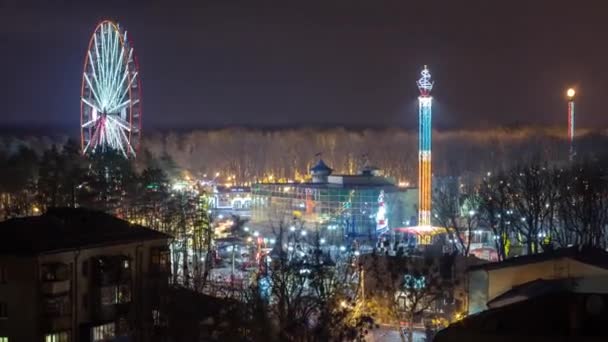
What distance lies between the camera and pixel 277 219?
29703 millimetres

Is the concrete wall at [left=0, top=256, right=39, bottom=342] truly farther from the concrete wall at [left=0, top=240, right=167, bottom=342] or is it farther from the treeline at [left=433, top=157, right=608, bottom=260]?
the treeline at [left=433, top=157, right=608, bottom=260]

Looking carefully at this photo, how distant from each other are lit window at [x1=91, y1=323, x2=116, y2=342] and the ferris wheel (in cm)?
1048

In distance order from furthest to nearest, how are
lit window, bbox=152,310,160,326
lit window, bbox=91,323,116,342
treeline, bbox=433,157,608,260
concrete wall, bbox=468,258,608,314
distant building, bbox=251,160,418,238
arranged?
distant building, bbox=251,160,418,238
treeline, bbox=433,157,608,260
lit window, bbox=91,323,116,342
lit window, bbox=152,310,160,326
concrete wall, bbox=468,258,608,314

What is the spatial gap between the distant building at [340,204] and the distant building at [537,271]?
46.9 ft

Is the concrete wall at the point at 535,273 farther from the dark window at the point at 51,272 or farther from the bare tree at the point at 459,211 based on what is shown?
the bare tree at the point at 459,211

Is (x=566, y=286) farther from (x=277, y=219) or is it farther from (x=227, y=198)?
(x=227, y=198)

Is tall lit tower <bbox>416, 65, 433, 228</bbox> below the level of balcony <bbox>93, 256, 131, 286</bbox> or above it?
above

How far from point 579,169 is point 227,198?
16.4 metres

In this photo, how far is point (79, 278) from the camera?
40.9ft

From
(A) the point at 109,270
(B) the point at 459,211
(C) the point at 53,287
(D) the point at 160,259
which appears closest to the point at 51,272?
(C) the point at 53,287

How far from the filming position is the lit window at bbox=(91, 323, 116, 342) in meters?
12.4

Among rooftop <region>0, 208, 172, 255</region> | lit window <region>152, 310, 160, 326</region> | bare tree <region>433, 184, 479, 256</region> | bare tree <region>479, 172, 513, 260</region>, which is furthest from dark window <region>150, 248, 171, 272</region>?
bare tree <region>433, 184, 479, 256</region>

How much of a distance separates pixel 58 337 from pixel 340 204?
17.3m

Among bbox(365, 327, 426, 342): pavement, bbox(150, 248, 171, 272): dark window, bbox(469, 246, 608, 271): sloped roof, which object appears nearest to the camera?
bbox(469, 246, 608, 271): sloped roof
